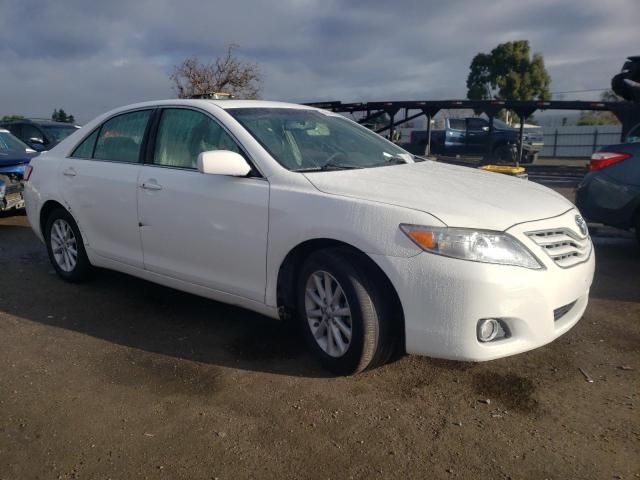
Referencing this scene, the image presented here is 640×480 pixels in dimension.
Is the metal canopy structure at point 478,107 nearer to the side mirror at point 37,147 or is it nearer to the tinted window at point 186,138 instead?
the side mirror at point 37,147

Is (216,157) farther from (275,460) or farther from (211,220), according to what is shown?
(275,460)

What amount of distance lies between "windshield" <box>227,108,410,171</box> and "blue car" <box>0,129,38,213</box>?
226 inches

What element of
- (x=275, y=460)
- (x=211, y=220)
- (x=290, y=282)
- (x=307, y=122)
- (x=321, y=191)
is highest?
(x=307, y=122)

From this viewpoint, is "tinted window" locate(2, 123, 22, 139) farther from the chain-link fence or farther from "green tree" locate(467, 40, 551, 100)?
"green tree" locate(467, 40, 551, 100)

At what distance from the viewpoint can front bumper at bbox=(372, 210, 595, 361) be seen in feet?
9.45

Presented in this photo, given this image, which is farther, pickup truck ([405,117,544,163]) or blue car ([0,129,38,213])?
pickup truck ([405,117,544,163])

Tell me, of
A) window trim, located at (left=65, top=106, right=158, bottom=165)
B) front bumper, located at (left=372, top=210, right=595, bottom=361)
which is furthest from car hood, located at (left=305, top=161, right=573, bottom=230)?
window trim, located at (left=65, top=106, right=158, bottom=165)

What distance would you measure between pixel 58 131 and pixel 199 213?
10579mm

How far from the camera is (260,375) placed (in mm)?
3457

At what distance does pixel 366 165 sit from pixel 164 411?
2001 mm

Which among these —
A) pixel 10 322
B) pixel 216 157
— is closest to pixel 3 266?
pixel 10 322

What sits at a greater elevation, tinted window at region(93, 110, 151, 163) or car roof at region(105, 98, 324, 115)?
car roof at region(105, 98, 324, 115)

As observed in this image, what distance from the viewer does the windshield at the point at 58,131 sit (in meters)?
12.7

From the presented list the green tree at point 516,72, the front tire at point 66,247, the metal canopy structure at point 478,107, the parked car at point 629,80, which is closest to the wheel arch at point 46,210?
the front tire at point 66,247
